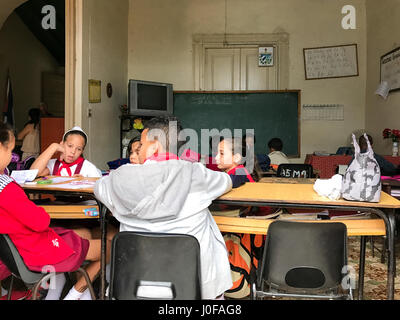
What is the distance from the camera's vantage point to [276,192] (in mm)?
2021

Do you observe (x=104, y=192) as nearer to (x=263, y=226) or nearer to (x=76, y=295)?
(x=76, y=295)

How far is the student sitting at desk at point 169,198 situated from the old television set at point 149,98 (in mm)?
4718

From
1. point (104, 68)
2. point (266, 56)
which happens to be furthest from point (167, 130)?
point (266, 56)

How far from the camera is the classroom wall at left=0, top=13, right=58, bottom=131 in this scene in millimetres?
6895

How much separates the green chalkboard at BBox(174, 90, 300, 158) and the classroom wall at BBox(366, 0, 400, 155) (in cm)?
121

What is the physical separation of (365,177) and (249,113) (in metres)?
5.16

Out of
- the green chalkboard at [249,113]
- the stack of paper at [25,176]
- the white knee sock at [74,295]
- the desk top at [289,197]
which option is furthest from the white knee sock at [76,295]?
the green chalkboard at [249,113]

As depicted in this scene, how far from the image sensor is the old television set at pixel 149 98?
6195 millimetres

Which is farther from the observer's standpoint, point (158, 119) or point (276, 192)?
point (276, 192)

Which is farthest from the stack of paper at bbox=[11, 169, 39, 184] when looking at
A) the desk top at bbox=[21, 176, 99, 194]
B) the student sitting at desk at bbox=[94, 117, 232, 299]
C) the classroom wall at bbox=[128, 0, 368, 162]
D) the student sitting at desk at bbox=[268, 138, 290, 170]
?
the classroom wall at bbox=[128, 0, 368, 162]

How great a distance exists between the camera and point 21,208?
146 cm

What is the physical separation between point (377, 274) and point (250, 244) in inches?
44.4

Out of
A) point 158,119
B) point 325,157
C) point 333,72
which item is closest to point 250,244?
point 158,119
